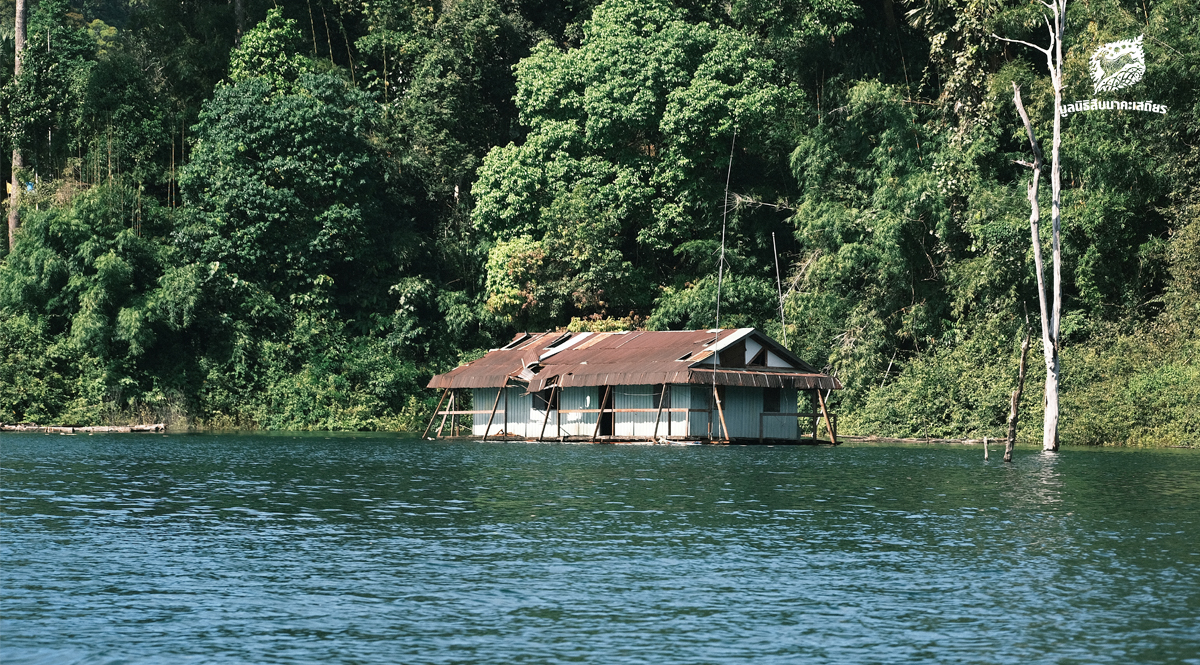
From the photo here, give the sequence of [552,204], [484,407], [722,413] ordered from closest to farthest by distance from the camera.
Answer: [722,413]
[484,407]
[552,204]

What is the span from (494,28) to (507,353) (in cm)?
1760

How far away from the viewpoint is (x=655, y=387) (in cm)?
4788

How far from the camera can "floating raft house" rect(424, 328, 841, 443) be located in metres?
45.8

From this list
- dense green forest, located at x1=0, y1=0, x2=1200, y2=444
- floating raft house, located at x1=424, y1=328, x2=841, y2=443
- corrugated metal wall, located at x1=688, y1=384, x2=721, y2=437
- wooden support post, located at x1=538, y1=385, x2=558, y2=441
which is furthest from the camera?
wooden support post, located at x1=538, y1=385, x2=558, y2=441

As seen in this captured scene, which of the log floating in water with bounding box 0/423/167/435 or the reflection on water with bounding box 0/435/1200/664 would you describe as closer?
the reflection on water with bounding box 0/435/1200/664

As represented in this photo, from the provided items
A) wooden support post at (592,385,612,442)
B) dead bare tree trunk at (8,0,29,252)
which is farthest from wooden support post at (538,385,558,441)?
dead bare tree trunk at (8,0,29,252)

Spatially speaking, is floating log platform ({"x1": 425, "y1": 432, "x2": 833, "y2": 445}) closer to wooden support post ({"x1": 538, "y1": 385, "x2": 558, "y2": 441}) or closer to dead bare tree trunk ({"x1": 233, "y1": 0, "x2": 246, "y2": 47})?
wooden support post ({"x1": 538, "y1": 385, "x2": 558, "y2": 441})

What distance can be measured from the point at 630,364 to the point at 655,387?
1590 millimetres

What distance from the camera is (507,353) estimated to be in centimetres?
5484

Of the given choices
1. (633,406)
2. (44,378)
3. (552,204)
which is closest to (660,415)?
(633,406)

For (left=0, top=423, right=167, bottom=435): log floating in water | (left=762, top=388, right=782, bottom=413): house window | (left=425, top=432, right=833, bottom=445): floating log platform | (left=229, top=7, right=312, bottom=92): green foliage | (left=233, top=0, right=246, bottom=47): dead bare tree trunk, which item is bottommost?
(left=425, top=432, right=833, bottom=445): floating log platform

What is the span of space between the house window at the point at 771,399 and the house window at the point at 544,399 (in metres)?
8.07

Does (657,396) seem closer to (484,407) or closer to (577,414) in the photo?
(577,414)

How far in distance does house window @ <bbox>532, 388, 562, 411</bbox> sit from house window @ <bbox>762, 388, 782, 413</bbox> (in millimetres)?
8071
